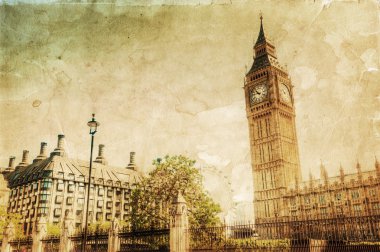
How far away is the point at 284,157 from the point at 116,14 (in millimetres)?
66589

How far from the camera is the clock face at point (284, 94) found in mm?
81438

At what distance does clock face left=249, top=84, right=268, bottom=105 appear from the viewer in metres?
82.4

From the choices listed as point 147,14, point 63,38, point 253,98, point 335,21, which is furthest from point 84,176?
point 335,21

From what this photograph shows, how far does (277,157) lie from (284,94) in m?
15.5

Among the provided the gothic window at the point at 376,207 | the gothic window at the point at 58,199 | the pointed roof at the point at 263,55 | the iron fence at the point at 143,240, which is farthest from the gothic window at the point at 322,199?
the iron fence at the point at 143,240

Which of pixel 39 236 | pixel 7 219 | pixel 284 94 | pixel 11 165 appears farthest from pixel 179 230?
pixel 11 165

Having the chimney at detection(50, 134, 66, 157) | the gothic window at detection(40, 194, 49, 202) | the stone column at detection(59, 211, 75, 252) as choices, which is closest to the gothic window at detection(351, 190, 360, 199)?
the stone column at detection(59, 211, 75, 252)

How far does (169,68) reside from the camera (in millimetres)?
26156

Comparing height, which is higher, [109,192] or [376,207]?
[109,192]

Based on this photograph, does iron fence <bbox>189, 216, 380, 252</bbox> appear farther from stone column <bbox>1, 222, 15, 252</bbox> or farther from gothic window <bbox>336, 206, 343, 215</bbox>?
gothic window <bbox>336, 206, 343, 215</bbox>

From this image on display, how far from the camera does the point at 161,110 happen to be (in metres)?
27.9

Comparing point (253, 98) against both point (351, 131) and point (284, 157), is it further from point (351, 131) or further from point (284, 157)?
point (351, 131)

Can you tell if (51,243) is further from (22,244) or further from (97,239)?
(97,239)

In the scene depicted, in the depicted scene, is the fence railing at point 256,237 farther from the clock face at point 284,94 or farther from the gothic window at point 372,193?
the clock face at point 284,94
